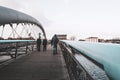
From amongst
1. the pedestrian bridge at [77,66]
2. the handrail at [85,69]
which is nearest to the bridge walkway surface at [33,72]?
the pedestrian bridge at [77,66]

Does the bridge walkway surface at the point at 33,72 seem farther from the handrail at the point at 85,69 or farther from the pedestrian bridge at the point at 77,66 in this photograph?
the handrail at the point at 85,69

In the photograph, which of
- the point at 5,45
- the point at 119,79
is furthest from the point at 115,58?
the point at 5,45

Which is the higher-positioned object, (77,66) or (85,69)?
(85,69)

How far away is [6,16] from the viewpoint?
38281mm

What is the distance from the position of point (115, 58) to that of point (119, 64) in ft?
0.47

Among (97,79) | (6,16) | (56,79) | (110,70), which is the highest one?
(6,16)

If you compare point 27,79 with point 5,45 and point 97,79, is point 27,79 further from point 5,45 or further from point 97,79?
point 5,45

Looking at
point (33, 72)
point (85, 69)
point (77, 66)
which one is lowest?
point (33, 72)

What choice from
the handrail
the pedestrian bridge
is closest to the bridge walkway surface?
the pedestrian bridge

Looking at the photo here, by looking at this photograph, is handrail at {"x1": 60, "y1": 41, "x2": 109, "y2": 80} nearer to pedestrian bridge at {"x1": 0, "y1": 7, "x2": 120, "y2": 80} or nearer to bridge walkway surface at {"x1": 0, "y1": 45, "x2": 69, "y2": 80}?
pedestrian bridge at {"x1": 0, "y1": 7, "x2": 120, "y2": 80}

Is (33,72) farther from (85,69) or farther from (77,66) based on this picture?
(85,69)

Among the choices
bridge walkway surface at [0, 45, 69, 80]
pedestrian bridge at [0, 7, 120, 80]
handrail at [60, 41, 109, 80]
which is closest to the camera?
pedestrian bridge at [0, 7, 120, 80]

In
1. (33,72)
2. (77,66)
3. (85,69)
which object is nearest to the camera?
(85,69)

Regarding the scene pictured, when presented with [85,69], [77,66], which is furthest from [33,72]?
[85,69]
